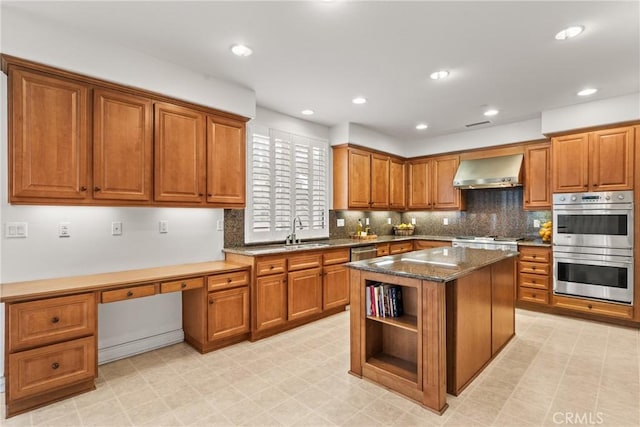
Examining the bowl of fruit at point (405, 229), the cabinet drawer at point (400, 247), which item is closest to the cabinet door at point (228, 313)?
the cabinet drawer at point (400, 247)

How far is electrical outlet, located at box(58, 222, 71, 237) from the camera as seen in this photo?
8.89ft

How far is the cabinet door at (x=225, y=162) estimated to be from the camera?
3342 millimetres

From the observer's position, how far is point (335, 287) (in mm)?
4285

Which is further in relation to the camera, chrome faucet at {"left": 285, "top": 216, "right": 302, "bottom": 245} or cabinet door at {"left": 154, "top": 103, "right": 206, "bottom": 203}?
chrome faucet at {"left": 285, "top": 216, "right": 302, "bottom": 245}

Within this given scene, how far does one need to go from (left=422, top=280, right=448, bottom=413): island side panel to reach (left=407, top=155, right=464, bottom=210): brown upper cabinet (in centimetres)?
378

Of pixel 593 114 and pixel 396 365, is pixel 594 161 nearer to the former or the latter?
pixel 593 114

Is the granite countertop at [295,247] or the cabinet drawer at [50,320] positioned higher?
the granite countertop at [295,247]

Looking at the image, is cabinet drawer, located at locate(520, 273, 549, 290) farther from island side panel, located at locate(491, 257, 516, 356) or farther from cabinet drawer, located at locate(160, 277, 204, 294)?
cabinet drawer, located at locate(160, 277, 204, 294)

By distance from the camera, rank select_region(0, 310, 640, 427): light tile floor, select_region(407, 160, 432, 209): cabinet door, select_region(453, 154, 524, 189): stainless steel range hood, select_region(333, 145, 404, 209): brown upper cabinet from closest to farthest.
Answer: select_region(0, 310, 640, 427): light tile floor, select_region(453, 154, 524, 189): stainless steel range hood, select_region(333, 145, 404, 209): brown upper cabinet, select_region(407, 160, 432, 209): cabinet door

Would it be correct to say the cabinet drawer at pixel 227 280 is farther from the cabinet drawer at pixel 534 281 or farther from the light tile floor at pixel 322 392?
the cabinet drawer at pixel 534 281

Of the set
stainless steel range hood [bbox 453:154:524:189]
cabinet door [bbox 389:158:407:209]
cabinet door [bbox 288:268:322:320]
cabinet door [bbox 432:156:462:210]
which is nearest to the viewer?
cabinet door [bbox 288:268:322:320]

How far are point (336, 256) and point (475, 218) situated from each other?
9.40 feet

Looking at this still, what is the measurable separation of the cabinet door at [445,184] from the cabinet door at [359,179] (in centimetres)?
137

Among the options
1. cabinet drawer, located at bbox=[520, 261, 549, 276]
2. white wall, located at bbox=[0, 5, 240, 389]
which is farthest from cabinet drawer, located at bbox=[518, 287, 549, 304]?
white wall, located at bbox=[0, 5, 240, 389]
